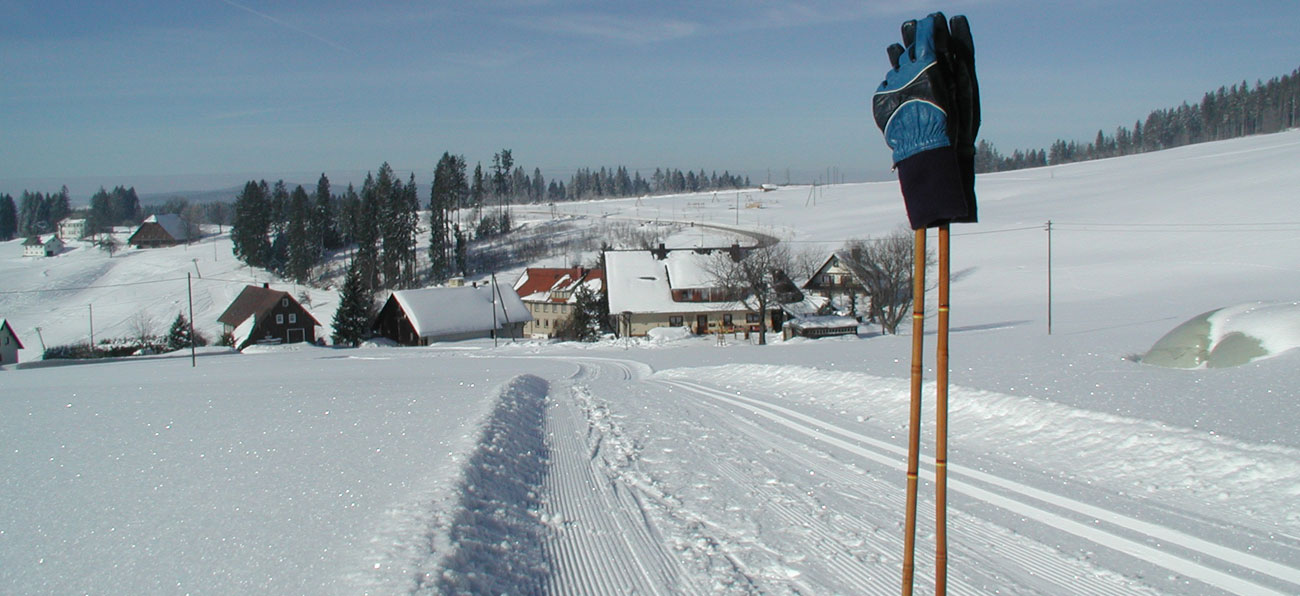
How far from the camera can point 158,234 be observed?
388 feet

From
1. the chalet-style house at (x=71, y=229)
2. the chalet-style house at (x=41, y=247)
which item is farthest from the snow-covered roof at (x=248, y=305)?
the chalet-style house at (x=71, y=229)

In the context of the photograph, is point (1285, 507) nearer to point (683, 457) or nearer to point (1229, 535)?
point (1229, 535)

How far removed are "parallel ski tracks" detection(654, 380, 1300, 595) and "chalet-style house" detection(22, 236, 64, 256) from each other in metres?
143

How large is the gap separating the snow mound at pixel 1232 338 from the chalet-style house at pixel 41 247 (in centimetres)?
14254

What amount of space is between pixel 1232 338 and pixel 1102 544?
45.2ft

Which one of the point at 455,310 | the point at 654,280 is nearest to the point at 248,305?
the point at 455,310

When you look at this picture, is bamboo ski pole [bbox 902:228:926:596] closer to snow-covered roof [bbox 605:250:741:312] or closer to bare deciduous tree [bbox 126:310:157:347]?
snow-covered roof [bbox 605:250:741:312]

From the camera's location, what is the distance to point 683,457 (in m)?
9.84

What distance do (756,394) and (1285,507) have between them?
10644mm

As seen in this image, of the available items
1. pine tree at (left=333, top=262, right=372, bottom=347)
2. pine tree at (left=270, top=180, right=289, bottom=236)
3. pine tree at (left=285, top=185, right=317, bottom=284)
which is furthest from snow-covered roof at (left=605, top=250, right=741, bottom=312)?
pine tree at (left=270, top=180, right=289, bottom=236)

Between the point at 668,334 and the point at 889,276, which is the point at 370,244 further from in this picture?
the point at 889,276

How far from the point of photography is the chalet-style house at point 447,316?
56.8m

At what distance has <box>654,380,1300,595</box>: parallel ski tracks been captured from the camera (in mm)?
5523

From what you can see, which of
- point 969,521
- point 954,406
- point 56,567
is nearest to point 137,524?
point 56,567
